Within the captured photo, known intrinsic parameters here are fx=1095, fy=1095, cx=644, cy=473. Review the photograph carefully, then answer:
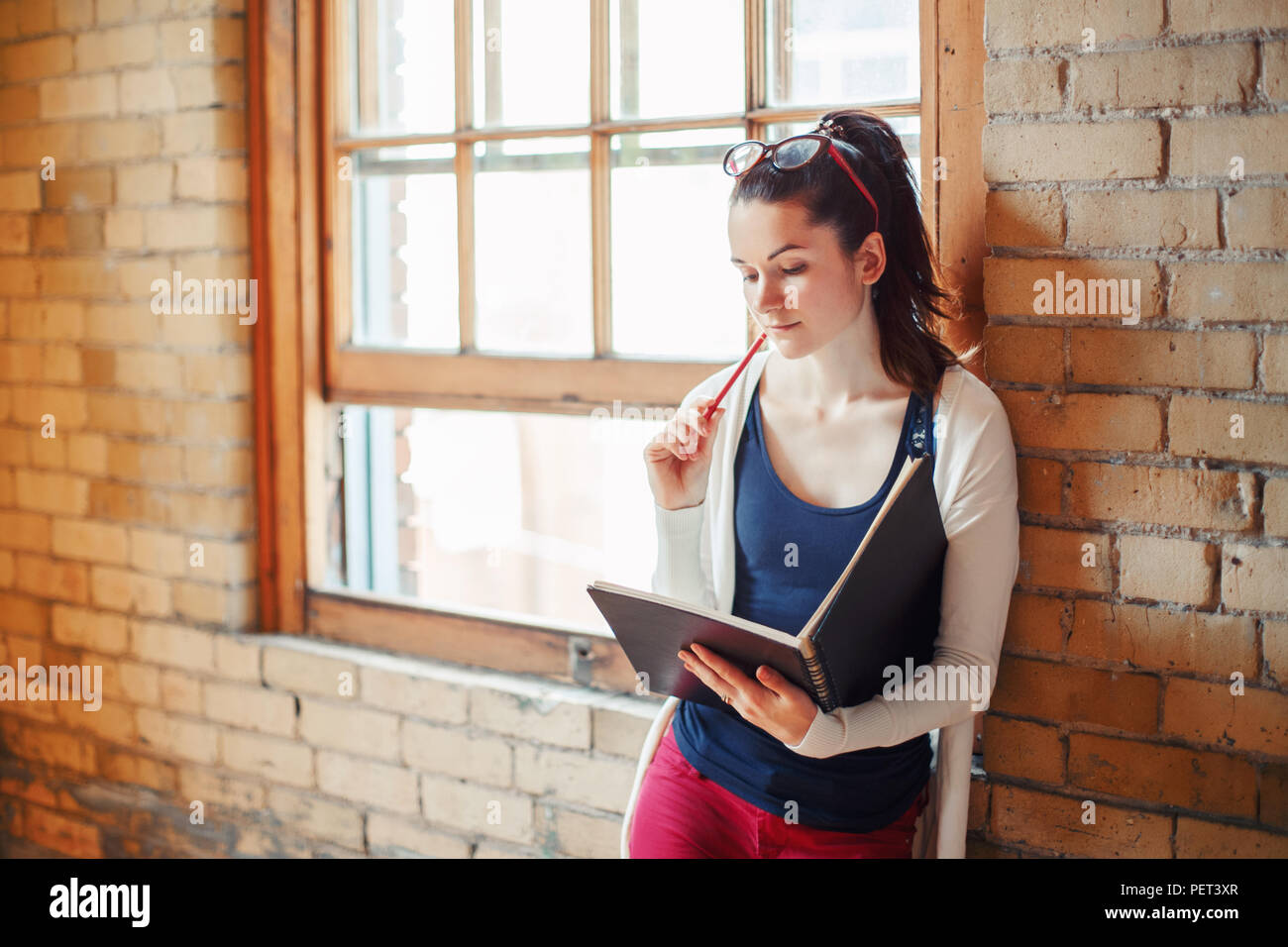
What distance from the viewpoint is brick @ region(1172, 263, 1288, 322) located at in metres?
1.33

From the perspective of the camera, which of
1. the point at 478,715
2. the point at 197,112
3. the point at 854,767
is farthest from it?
the point at 197,112

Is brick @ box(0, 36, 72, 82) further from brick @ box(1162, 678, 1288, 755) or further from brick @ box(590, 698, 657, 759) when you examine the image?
brick @ box(1162, 678, 1288, 755)

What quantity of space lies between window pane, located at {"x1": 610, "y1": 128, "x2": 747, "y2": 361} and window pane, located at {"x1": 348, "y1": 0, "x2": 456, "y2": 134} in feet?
1.43

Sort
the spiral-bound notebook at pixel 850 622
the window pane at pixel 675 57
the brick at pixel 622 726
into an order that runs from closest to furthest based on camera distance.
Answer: the spiral-bound notebook at pixel 850 622
the window pane at pixel 675 57
the brick at pixel 622 726

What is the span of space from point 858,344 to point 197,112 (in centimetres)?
159

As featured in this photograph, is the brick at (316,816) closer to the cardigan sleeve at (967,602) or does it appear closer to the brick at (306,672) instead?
the brick at (306,672)

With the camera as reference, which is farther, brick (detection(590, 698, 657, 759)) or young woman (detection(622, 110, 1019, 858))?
brick (detection(590, 698, 657, 759))

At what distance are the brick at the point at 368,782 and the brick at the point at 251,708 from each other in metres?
0.12

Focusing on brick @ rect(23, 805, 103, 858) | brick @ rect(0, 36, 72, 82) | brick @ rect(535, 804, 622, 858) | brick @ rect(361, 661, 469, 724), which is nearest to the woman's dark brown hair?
brick @ rect(535, 804, 622, 858)

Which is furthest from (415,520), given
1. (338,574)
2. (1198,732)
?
(1198,732)

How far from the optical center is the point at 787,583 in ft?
4.90

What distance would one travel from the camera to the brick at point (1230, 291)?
1328mm

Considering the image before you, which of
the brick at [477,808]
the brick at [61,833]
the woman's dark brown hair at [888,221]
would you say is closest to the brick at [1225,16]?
the woman's dark brown hair at [888,221]

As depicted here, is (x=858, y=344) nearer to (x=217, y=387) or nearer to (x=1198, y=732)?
(x=1198, y=732)
